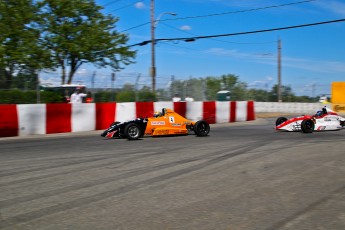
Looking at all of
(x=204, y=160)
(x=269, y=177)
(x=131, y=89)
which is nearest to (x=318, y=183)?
(x=269, y=177)

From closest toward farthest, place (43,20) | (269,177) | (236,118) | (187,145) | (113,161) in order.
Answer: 1. (269,177)
2. (113,161)
3. (187,145)
4. (236,118)
5. (43,20)

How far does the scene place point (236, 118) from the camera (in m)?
19.3

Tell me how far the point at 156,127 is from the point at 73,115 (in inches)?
138

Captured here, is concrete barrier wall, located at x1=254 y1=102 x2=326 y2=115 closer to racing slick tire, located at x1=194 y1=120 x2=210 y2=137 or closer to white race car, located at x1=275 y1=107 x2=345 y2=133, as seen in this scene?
white race car, located at x1=275 y1=107 x2=345 y2=133

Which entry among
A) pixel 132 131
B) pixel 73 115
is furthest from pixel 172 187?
pixel 73 115

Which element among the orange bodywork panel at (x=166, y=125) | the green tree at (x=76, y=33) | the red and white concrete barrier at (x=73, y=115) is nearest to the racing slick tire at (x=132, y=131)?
the orange bodywork panel at (x=166, y=125)

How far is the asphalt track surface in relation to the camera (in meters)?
4.07

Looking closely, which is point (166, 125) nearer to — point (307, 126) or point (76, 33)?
point (307, 126)

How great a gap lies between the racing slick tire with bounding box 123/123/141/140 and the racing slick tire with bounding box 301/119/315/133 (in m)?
5.46

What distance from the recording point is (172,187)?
5477 mm

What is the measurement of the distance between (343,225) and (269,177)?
225cm

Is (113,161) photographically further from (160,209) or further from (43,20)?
(43,20)

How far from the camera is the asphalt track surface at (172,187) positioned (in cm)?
407

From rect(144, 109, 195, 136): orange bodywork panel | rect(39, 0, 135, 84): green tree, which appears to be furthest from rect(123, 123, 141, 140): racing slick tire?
Result: rect(39, 0, 135, 84): green tree
